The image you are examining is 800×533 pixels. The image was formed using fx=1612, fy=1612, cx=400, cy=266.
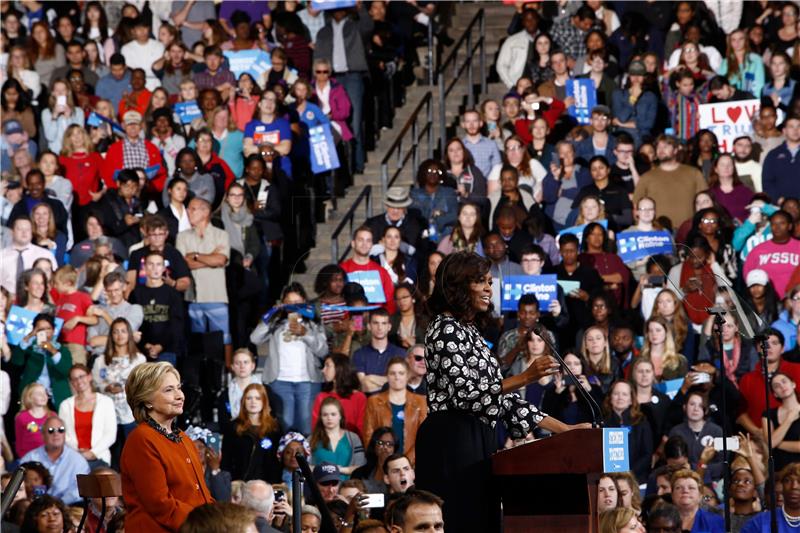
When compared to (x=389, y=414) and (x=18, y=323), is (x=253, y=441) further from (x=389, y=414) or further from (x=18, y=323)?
(x=18, y=323)

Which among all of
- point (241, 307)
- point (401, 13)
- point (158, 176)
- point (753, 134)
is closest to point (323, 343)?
point (241, 307)

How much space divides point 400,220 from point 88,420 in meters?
2.91

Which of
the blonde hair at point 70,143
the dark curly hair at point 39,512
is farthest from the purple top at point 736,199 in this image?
the dark curly hair at point 39,512

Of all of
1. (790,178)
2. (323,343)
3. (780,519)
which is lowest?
(780,519)

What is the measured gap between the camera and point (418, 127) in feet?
53.8

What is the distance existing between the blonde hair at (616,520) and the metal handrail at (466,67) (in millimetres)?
8482

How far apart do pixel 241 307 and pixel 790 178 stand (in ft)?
15.6

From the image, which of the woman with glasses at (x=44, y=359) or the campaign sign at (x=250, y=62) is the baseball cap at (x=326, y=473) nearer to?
the woman with glasses at (x=44, y=359)

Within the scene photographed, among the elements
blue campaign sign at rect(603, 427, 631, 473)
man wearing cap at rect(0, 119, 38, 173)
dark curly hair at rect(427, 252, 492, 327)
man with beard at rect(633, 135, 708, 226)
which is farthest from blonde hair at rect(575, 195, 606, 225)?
blue campaign sign at rect(603, 427, 631, 473)

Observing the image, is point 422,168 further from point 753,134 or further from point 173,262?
point 753,134

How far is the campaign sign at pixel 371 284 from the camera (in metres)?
11.9

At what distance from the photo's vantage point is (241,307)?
1354cm

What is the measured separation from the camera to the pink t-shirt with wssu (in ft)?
40.9

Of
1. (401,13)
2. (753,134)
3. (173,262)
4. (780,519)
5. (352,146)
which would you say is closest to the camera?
(780,519)
